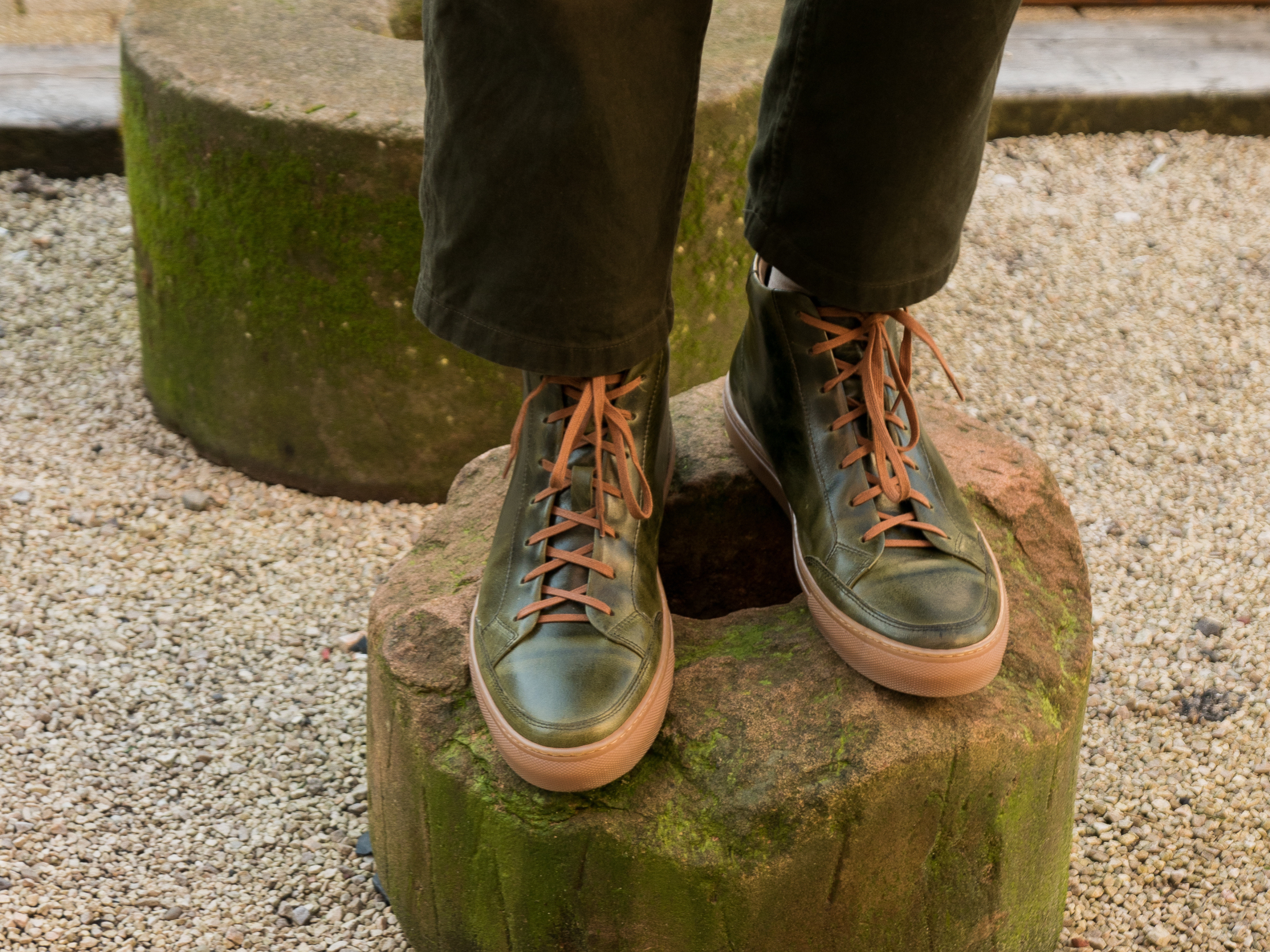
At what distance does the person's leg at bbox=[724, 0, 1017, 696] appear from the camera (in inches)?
49.9

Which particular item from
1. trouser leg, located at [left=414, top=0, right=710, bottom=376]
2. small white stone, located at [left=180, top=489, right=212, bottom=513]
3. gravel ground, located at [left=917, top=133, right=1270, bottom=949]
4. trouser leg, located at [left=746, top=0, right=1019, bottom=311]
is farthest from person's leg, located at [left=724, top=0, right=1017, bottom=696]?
small white stone, located at [left=180, top=489, right=212, bottom=513]

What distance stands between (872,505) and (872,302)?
26cm

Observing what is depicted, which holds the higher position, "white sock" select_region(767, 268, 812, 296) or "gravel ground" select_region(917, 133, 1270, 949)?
"white sock" select_region(767, 268, 812, 296)

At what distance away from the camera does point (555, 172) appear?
1212 millimetres

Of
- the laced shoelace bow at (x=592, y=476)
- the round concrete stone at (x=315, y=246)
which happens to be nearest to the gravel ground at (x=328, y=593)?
the round concrete stone at (x=315, y=246)

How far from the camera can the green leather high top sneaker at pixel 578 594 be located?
1.33m

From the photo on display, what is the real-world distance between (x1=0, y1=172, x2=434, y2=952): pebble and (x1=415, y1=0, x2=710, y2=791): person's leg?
692mm

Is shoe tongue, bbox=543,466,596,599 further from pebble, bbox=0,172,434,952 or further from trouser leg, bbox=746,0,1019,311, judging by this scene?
pebble, bbox=0,172,434,952

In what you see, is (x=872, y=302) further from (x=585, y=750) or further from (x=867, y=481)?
(x=585, y=750)

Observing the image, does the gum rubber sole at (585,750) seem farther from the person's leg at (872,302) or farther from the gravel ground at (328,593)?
the gravel ground at (328,593)

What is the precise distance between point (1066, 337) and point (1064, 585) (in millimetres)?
2017

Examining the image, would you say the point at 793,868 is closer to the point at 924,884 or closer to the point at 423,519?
the point at 924,884

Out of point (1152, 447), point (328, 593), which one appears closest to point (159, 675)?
point (328, 593)

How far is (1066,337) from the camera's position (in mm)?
3580
